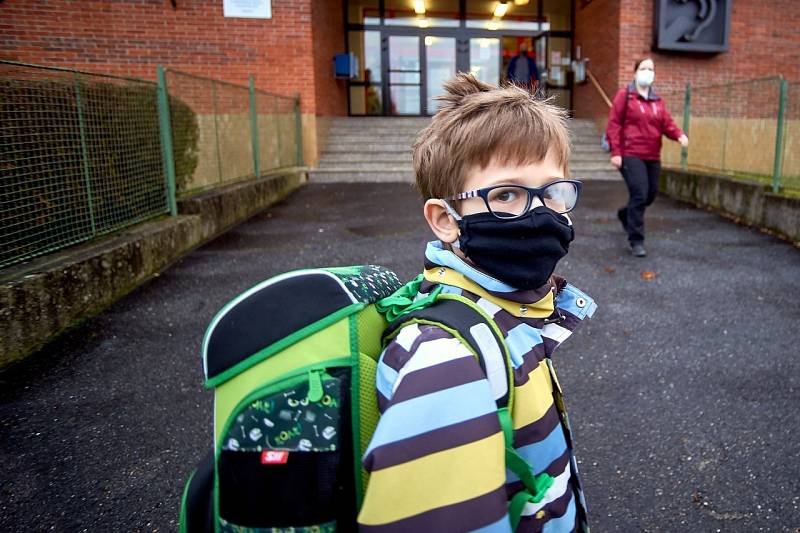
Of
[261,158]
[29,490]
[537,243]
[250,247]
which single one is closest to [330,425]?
[537,243]

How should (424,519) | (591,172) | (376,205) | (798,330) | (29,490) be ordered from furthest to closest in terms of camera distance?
(591,172) → (376,205) → (798,330) → (29,490) → (424,519)

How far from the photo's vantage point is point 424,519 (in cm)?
87

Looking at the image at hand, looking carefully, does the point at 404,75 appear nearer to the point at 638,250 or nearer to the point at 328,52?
the point at 328,52

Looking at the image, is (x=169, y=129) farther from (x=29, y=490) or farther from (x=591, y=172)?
(x=591, y=172)

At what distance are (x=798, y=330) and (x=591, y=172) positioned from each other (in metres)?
9.67

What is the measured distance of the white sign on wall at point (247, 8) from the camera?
12820mm

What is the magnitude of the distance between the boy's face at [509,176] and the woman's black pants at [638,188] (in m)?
5.35

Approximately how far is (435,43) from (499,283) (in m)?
19.3

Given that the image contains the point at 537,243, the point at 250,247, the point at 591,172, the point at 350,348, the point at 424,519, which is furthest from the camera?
the point at 591,172

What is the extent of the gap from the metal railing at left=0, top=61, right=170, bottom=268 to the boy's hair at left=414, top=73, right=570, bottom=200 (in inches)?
145

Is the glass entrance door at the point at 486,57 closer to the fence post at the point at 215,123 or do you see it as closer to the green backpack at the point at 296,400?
the fence post at the point at 215,123

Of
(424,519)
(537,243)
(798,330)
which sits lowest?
(798,330)

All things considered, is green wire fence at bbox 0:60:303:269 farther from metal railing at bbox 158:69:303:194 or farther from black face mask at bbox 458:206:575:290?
black face mask at bbox 458:206:575:290

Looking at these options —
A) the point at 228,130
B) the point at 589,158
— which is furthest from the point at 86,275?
the point at 589,158
